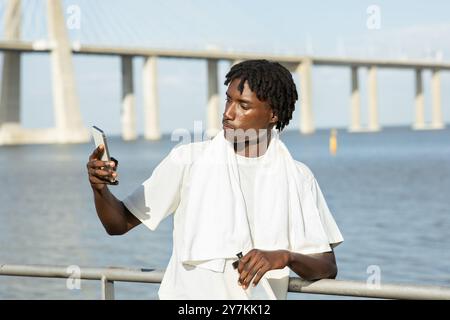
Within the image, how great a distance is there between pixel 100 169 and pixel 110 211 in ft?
0.43

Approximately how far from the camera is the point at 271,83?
1.90 m

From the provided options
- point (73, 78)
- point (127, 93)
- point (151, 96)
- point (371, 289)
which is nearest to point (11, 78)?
point (73, 78)

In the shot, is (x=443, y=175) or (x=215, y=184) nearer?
(x=215, y=184)

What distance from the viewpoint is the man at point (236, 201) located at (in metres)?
1.83

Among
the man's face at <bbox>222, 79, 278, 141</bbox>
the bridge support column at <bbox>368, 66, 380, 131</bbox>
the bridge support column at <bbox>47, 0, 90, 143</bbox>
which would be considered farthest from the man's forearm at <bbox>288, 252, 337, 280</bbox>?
the bridge support column at <bbox>368, 66, 380, 131</bbox>

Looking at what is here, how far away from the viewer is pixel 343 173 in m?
37.9

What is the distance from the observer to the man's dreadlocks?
6.21 ft

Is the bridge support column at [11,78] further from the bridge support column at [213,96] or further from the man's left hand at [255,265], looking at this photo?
the man's left hand at [255,265]

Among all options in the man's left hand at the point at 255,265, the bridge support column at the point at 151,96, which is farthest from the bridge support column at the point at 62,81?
the man's left hand at the point at 255,265

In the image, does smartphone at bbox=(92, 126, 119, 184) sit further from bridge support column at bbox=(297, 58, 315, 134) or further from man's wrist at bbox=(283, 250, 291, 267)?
bridge support column at bbox=(297, 58, 315, 134)

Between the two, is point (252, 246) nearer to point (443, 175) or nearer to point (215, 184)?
point (215, 184)

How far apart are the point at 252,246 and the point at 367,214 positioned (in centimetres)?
2014
